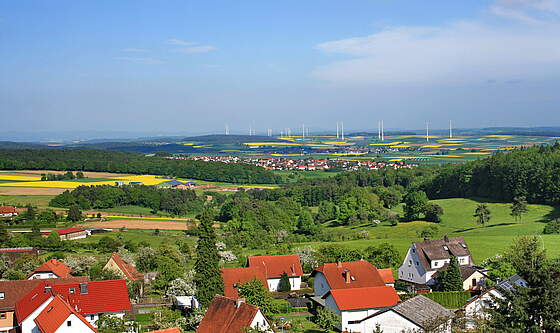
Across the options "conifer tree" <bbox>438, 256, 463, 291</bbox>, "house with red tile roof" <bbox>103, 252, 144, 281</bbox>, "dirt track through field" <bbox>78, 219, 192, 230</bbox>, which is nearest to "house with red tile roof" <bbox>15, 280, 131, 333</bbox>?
"house with red tile roof" <bbox>103, 252, 144, 281</bbox>

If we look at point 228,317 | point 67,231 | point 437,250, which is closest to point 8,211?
point 67,231

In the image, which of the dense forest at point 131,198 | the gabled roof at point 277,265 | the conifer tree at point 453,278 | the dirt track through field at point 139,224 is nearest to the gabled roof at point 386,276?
the conifer tree at point 453,278

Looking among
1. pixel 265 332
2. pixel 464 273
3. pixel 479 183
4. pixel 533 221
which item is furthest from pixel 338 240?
pixel 265 332

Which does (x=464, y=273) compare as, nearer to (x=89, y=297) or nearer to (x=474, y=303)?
(x=474, y=303)

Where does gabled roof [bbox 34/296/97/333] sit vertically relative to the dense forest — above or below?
above

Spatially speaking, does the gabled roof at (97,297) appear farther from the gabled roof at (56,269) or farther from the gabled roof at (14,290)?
the gabled roof at (56,269)

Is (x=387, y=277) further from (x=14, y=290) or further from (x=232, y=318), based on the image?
(x=14, y=290)

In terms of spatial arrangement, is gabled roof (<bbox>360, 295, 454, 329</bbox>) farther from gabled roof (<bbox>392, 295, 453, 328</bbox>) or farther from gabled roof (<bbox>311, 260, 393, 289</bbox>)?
gabled roof (<bbox>311, 260, 393, 289</bbox>)
